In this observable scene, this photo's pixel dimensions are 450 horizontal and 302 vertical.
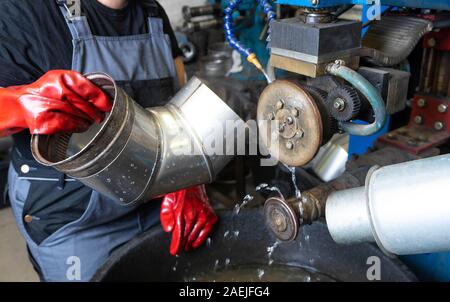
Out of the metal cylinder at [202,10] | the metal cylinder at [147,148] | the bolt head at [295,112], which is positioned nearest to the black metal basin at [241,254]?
the metal cylinder at [147,148]

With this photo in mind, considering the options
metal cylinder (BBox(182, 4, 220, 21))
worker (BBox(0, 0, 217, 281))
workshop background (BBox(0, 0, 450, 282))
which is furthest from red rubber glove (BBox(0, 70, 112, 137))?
metal cylinder (BBox(182, 4, 220, 21))

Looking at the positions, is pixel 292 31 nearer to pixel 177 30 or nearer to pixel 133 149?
→ pixel 133 149

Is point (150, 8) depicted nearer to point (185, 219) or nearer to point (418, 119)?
point (185, 219)

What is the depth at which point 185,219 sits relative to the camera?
3.59 ft

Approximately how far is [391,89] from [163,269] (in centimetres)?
76

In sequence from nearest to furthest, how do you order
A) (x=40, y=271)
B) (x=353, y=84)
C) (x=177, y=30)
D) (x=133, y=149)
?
(x=353, y=84) < (x=133, y=149) < (x=40, y=271) < (x=177, y=30)

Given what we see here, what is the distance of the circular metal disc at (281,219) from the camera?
603mm

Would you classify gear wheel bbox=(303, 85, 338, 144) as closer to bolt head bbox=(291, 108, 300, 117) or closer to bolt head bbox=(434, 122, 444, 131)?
bolt head bbox=(291, 108, 300, 117)

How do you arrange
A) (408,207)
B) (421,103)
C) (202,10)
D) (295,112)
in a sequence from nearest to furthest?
(408,207), (295,112), (421,103), (202,10)

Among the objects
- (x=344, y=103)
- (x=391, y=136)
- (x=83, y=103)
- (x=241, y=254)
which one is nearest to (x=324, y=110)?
(x=344, y=103)

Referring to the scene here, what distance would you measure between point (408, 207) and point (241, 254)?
0.78 m
